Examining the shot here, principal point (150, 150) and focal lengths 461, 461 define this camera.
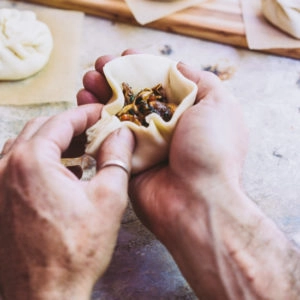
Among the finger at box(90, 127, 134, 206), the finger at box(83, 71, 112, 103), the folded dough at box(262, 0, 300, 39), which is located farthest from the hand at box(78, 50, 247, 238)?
the folded dough at box(262, 0, 300, 39)

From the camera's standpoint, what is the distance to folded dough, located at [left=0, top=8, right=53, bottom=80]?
Result: 170cm

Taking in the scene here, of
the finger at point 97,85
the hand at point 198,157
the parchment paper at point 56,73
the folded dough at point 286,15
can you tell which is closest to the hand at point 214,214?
the hand at point 198,157

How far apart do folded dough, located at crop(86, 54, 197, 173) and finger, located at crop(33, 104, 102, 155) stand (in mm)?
27

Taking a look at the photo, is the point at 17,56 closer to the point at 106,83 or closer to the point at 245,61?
the point at 106,83

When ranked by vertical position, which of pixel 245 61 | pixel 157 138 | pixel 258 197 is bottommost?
pixel 258 197

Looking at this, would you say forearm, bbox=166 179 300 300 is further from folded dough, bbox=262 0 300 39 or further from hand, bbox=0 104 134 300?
folded dough, bbox=262 0 300 39

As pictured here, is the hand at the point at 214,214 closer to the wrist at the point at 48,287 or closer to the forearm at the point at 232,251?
the forearm at the point at 232,251

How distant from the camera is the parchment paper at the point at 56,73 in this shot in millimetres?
1662

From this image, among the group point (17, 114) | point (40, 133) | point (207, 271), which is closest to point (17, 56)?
point (17, 114)

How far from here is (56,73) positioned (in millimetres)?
1750

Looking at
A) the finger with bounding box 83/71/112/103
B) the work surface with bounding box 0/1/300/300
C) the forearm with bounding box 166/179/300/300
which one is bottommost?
the work surface with bounding box 0/1/300/300

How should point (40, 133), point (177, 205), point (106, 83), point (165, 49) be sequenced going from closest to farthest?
point (40, 133)
point (177, 205)
point (106, 83)
point (165, 49)

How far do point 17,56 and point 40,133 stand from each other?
81 centimetres

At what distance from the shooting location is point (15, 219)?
951 millimetres
